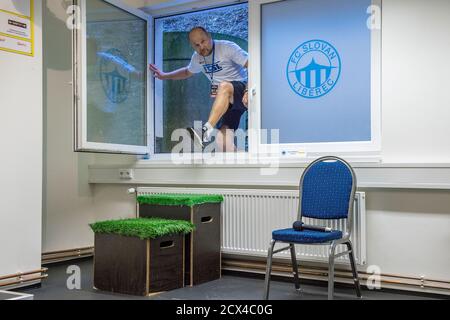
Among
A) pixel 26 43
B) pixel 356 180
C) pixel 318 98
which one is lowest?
pixel 356 180

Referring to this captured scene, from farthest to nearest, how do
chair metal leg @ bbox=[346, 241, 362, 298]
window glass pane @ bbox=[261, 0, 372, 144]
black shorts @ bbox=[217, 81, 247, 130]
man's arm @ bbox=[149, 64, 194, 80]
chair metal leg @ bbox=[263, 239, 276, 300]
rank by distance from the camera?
1. man's arm @ bbox=[149, 64, 194, 80]
2. black shorts @ bbox=[217, 81, 247, 130]
3. window glass pane @ bbox=[261, 0, 372, 144]
4. chair metal leg @ bbox=[346, 241, 362, 298]
5. chair metal leg @ bbox=[263, 239, 276, 300]

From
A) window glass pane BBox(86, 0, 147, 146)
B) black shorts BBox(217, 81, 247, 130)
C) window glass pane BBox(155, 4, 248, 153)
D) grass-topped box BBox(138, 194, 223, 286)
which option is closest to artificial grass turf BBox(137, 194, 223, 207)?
grass-topped box BBox(138, 194, 223, 286)

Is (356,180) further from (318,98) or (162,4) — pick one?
(162,4)

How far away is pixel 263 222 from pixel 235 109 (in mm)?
979

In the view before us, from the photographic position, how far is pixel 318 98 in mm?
3498

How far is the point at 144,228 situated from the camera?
2.96m

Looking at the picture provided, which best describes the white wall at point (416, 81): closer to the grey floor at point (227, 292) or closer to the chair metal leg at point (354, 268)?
the chair metal leg at point (354, 268)

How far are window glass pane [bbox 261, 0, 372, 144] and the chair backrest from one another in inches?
17.4

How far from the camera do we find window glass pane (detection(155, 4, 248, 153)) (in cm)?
402

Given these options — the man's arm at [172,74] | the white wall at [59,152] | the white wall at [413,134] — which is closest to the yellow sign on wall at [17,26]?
the white wall at [59,152]

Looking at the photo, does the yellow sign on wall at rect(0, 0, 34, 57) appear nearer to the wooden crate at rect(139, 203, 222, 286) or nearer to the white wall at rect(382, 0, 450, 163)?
the wooden crate at rect(139, 203, 222, 286)

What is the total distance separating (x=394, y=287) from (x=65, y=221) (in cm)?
264
